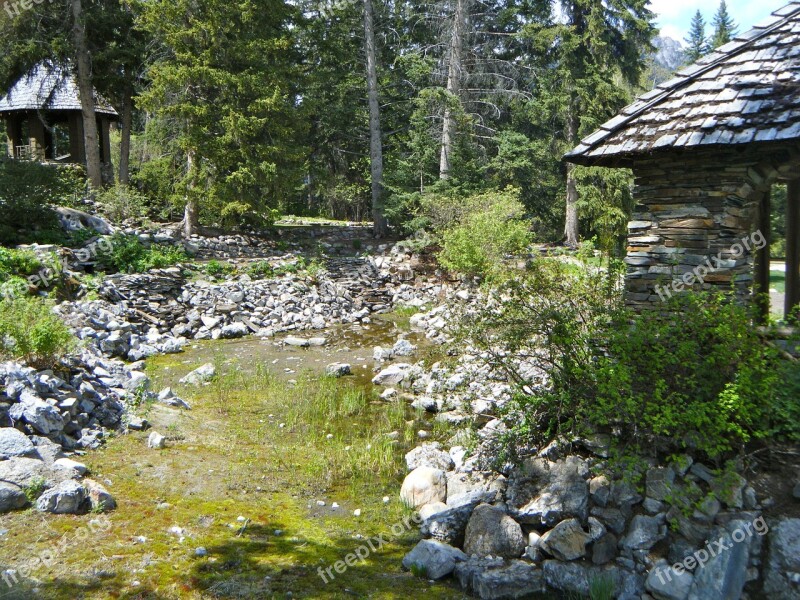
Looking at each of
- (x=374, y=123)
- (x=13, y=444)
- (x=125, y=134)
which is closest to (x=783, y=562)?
(x=13, y=444)

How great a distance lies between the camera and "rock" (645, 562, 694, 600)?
4.55 m

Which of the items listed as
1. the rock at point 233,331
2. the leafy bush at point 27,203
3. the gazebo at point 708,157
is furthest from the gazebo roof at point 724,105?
the leafy bush at point 27,203

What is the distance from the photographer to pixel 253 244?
70.4ft

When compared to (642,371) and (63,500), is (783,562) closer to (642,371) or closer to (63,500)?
(642,371)

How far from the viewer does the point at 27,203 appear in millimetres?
15320

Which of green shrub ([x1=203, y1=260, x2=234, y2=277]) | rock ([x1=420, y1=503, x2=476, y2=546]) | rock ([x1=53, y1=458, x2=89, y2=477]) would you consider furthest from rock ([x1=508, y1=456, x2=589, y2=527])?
green shrub ([x1=203, y1=260, x2=234, y2=277])

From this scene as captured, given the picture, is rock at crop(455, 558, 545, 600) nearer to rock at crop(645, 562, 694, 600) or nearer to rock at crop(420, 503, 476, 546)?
rock at crop(420, 503, 476, 546)

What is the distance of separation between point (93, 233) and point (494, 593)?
50.5 ft

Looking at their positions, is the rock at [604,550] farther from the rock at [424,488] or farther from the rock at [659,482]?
the rock at [424,488]

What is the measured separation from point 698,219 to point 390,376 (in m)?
5.76

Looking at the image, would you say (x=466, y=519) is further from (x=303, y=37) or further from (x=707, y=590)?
(x=303, y=37)

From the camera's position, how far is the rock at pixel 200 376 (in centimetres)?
1001

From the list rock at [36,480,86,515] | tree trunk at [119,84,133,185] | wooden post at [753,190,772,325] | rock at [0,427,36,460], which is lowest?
rock at [36,480,86,515]

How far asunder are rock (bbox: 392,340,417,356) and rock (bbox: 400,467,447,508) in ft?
19.7
